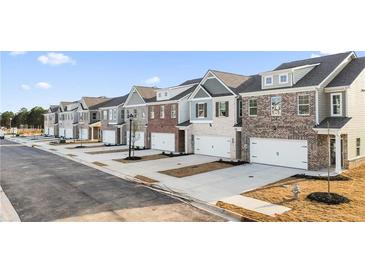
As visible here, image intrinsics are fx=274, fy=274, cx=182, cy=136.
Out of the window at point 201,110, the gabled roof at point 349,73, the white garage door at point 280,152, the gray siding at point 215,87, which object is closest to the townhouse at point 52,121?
the window at point 201,110

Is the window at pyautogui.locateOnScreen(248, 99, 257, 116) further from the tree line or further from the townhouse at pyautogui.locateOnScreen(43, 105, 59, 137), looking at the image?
the tree line

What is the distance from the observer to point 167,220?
1016 centimetres

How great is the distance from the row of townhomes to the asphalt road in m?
8.60

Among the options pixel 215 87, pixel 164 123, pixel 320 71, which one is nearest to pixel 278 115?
pixel 320 71

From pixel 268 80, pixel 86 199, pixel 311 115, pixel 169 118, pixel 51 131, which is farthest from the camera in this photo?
pixel 51 131

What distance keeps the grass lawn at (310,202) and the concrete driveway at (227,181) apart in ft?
2.86

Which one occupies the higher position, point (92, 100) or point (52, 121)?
point (92, 100)

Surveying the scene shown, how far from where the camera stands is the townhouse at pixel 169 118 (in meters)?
29.9

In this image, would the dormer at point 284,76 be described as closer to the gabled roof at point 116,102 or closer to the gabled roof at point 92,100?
the gabled roof at point 116,102

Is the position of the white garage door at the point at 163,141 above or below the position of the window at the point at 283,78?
below

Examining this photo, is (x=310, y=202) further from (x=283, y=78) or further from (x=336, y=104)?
(x=283, y=78)

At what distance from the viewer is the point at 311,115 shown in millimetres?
18406

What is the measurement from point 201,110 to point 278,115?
28.7 ft
